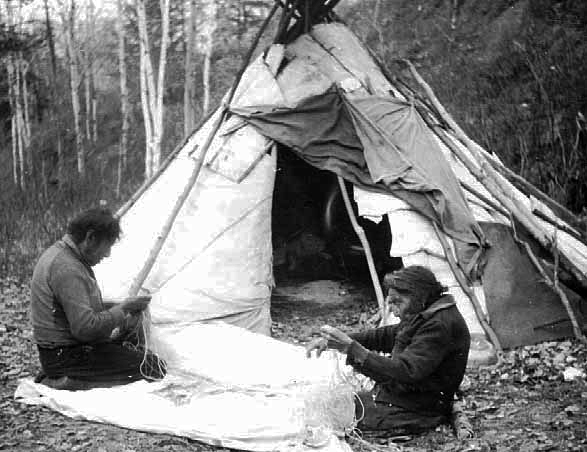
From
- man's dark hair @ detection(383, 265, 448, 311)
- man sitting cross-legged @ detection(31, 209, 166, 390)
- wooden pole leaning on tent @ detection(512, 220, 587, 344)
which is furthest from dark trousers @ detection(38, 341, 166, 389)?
wooden pole leaning on tent @ detection(512, 220, 587, 344)

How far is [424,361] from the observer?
3754 millimetres

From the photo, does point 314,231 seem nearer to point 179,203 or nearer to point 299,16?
point 299,16

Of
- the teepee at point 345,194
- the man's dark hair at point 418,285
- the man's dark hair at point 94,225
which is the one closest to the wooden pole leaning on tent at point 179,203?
the teepee at point 345,194

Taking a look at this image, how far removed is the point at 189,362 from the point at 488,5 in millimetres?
14887

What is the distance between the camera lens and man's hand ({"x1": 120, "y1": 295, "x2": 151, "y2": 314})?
462 cm

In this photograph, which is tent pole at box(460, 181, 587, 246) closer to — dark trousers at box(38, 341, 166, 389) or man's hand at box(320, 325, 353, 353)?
man's hand at box(320, 325, 353, 353)

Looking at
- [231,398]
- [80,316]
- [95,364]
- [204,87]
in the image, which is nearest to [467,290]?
[231,398]

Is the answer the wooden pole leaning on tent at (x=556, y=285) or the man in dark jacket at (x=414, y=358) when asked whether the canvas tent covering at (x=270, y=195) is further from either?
the man in dark jacket at (x=414, y=358)

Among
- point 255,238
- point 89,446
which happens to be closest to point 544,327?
point 255,238

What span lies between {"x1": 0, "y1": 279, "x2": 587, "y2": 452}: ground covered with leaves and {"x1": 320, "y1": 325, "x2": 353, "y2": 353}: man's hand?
53 centimetres

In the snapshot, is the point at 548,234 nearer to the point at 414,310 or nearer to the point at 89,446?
the point at 414,310

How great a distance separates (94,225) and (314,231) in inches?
203

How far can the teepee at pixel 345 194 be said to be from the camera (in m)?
6.02

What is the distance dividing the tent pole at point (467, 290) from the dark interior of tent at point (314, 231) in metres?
2.69
